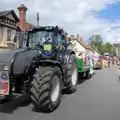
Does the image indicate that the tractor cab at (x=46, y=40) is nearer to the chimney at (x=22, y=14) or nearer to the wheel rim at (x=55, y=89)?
the wheel rim at (x=55, y=89)

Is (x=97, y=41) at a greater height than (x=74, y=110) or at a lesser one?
greater

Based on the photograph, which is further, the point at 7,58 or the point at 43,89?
the point at 7,58

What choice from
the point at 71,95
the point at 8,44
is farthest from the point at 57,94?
the point at 8,44

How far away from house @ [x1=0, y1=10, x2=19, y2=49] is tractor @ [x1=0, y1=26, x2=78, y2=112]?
62.6ft

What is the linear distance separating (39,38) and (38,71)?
2.45 m

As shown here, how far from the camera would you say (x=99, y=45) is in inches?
5551

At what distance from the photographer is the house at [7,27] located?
28.4 meters

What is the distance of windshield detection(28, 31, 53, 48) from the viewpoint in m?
9.35

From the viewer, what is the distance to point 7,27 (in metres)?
29.6

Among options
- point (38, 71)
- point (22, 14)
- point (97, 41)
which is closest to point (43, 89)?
point (38, 71)

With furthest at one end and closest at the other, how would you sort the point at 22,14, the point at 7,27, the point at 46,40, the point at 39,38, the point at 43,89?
1. the point at 22,14
2. the point at 7,27
3. the point at 39,38
4. the point at 46,40
5. the point at 43,89

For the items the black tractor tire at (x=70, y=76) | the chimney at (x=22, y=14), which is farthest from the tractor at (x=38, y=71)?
the chimney at (x=22, y=14)

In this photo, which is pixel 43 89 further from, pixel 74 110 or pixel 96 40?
pixel 96 40

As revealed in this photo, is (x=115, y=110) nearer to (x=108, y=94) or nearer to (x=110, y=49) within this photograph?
(x=108, y=94)
